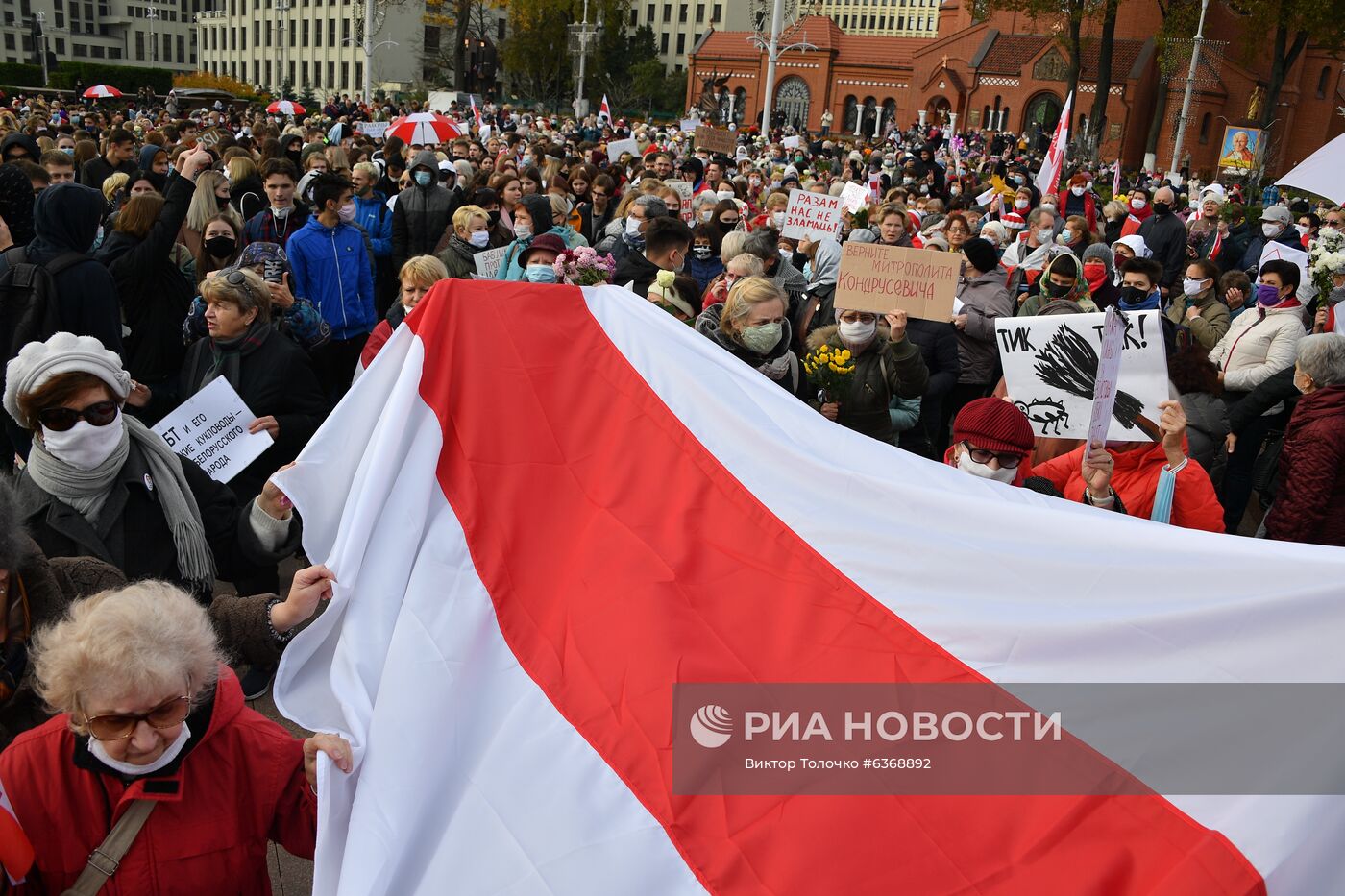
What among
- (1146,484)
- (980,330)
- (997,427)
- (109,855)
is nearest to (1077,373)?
(1146,484)

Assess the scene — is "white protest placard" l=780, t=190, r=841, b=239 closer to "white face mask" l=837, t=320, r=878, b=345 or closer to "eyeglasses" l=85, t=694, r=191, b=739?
"white face mask" l=837, t=320, r=878, b=345

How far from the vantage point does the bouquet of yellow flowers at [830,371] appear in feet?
16.8

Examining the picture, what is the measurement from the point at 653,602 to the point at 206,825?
1.23 metres

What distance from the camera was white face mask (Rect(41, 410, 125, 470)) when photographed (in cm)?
328

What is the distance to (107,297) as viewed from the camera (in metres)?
5.45

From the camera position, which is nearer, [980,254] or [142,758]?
[142,758]

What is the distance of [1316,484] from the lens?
519 centimetres

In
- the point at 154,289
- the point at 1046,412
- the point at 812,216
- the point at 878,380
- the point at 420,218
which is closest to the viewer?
the point at 1046,412

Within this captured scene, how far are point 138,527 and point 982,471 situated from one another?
2.70 m

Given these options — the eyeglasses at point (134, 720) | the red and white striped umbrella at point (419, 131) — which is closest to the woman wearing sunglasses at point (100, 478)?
the eyeglasses at point (134, 720)

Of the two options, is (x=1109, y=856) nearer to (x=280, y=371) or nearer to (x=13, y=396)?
(x=13, y=396)

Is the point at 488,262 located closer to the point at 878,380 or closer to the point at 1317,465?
the point at 878,380

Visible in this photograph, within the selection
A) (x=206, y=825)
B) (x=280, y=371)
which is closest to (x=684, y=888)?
(x=206, y=825)

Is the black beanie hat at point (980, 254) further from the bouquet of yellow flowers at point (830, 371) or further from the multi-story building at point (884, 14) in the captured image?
the multi-story building at point (884, 14)
